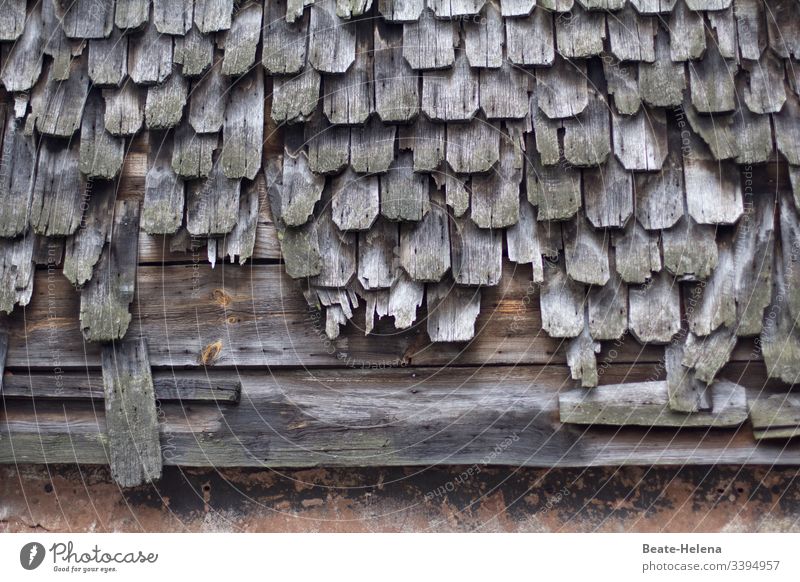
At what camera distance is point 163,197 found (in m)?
2.85

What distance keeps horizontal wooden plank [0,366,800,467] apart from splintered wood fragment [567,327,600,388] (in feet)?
0.24

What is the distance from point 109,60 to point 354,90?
0.92 m

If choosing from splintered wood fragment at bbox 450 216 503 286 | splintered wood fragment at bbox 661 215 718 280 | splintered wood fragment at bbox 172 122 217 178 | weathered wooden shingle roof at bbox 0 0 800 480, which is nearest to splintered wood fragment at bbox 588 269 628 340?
weathered wooden shingle roof at bbox 0 0 800 480

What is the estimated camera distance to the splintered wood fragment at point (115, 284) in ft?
9.37

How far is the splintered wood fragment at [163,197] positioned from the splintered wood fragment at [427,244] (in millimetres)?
827

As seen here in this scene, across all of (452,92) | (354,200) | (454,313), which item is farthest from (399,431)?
(452,92)

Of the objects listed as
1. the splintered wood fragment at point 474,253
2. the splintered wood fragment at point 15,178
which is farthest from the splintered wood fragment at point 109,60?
the splintered wood fragment at point 474,253

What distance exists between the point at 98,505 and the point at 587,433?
1.95 metres

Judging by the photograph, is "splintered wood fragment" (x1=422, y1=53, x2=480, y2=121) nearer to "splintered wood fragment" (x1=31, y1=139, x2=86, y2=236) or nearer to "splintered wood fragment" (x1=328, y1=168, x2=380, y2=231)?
"splintered wood fragment" (x1=328, y1=168, x2=380, y2=231)

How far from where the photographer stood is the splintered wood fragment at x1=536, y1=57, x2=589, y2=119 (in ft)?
9.00

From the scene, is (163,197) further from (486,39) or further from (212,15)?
(486,39)

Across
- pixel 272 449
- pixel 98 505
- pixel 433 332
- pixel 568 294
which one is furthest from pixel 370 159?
pixel 98 505

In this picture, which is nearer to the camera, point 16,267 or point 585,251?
point 585,251

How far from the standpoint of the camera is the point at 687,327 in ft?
9.12
